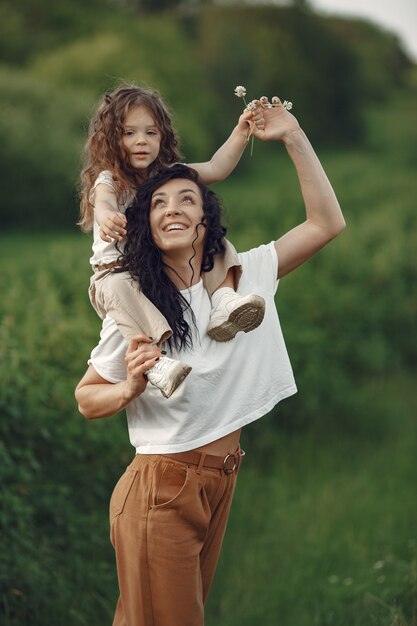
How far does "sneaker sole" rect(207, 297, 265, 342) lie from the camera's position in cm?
266

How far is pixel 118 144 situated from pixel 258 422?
470cm

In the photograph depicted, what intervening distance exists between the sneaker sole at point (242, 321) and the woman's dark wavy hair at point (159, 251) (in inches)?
3.9

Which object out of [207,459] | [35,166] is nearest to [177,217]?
[207,459]

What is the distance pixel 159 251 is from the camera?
283 cm

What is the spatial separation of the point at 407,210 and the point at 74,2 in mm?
13129

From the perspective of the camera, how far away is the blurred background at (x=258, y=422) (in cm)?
443

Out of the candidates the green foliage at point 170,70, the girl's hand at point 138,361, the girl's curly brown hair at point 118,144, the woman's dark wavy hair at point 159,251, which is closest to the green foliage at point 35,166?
the green foliage at point 170,70

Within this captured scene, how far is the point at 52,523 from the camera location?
4.61m

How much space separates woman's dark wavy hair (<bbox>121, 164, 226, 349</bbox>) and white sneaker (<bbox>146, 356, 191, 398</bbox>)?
0.19 meters

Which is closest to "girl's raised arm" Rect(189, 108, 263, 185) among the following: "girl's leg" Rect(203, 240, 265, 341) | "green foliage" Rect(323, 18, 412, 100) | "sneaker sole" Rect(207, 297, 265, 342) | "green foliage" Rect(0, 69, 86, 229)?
"girl's leg" Rect(203, 240, 265, 341)

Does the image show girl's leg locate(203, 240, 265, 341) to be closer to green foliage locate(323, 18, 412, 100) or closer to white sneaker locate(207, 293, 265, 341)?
white sneaker locate(207, 293, 265, 341)

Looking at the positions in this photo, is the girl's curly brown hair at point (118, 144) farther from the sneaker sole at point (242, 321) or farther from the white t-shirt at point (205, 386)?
the sneaker sole at point (242, 321)

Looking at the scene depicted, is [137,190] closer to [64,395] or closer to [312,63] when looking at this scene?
[64,395]

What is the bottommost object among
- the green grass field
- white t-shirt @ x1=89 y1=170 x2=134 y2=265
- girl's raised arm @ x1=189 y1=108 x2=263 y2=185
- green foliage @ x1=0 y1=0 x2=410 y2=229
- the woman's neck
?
the green grass field
